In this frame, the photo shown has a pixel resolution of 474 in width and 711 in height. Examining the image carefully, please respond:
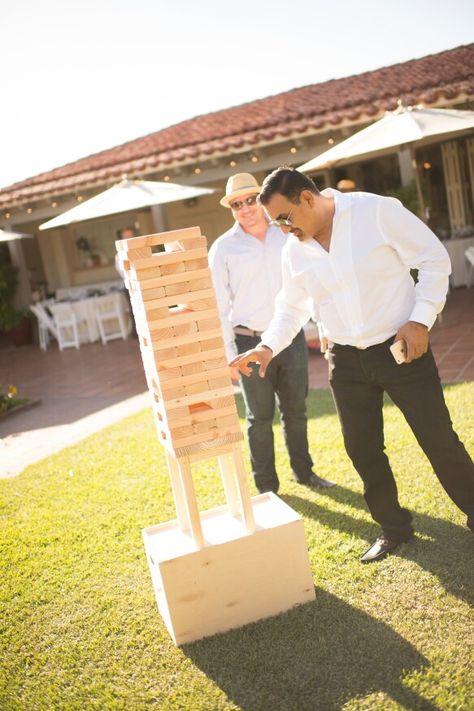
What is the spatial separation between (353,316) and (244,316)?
147cm

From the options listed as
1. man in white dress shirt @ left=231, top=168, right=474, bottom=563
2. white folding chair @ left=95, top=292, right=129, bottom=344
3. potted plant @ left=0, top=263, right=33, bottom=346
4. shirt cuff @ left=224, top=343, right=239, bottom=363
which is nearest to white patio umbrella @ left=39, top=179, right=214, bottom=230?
white folding chair @ left=95, top=292, right=129, bottom=344

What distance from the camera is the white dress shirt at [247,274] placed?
169 inches

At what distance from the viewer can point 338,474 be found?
475cm

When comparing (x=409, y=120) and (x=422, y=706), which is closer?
(x=422, y=706)

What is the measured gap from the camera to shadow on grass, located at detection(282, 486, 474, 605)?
3109mm

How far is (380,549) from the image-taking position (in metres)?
3.47

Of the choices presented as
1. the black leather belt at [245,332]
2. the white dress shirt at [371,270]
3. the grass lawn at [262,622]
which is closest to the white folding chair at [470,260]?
the grass lawn at [262,622]

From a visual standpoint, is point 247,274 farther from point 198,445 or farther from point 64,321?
point 64,321

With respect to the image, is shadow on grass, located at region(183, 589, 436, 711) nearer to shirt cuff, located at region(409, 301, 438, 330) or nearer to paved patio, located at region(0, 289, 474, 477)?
shirt cuff, located at region(409, 301, 438, 330)

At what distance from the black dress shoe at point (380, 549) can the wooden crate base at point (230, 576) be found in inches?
16.8

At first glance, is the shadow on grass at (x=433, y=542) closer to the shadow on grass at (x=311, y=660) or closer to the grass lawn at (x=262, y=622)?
the grass lawn at (x=262, y=622)

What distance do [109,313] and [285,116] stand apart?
17.4 ft

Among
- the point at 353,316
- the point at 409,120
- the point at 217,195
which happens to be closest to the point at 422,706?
the point at 353,316

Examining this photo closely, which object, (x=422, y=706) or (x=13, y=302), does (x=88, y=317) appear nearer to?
(x=13, y=302)
